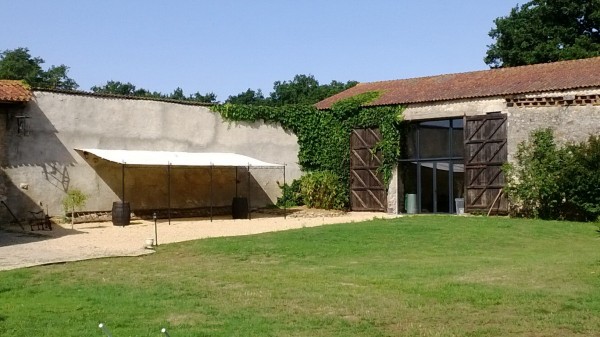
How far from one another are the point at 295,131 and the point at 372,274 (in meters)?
14.8

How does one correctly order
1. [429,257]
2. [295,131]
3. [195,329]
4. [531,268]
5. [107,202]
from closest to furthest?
[195,329], [531,268], [429,257], [107,202], [295,131]

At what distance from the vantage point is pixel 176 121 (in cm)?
2044

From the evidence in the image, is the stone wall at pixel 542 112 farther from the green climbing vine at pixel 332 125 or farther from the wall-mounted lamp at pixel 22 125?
the wall-mounted lamp at pixel 22 125

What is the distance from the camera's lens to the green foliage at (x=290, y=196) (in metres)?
22.6

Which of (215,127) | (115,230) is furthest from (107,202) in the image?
(215,127)

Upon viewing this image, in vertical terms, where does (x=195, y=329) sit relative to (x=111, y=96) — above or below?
below

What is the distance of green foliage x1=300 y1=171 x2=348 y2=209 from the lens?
2183cm

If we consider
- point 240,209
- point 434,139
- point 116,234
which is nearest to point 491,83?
point 434,139

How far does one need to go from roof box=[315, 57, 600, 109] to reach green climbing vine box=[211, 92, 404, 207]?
0.41m

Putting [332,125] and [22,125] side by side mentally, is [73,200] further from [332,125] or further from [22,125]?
[332,125]

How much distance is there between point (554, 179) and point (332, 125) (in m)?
7.94

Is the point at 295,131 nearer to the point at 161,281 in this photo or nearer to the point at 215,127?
the point at 215,127

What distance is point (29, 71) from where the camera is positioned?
45000mm

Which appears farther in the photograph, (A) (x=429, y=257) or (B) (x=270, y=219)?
→ (B) (x=270, y=219)
